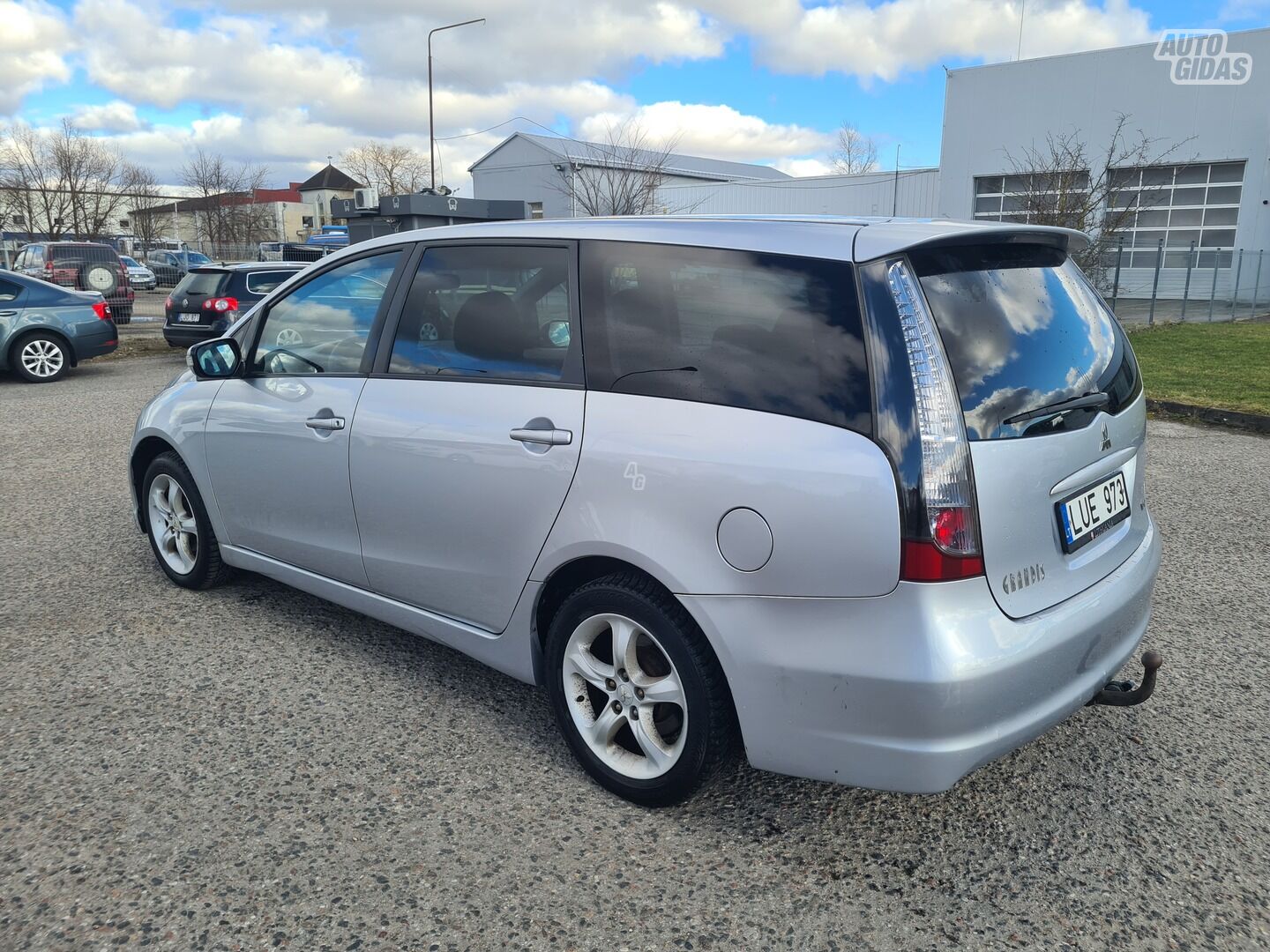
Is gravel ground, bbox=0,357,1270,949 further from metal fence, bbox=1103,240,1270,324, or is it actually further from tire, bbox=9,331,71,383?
metal fence, bbox=1103,240,1270,324

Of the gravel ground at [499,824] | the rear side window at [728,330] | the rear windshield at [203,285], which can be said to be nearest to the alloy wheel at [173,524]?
the gravel ground at [499,824]

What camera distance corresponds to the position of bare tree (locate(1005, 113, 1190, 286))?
19891 mm

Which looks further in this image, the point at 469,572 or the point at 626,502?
the point at 469,572

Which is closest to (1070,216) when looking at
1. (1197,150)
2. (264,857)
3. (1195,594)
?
(1197,150)

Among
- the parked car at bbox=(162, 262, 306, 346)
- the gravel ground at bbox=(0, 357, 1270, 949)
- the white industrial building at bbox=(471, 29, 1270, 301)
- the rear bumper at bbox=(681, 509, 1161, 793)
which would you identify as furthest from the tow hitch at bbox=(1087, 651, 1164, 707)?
the white industrial building at bbox=(471, 29, 1270, 301)

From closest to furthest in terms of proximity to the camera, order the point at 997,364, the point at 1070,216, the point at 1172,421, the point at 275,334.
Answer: the point at 997,364 < the point at 275,334 < the point at 1172,421 < the point at 1070,216

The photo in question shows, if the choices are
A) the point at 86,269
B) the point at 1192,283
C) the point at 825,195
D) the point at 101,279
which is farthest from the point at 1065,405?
the point at 825,195

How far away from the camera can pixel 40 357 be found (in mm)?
12812

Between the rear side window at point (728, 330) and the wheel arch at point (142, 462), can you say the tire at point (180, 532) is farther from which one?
the rear side window at point (728, 330)

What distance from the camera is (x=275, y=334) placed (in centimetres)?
413

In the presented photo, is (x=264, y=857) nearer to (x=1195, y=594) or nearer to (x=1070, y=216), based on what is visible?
(x=1195, y=594)

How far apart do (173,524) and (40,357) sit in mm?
10006

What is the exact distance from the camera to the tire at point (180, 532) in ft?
14.7

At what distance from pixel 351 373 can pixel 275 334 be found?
2.26ft
